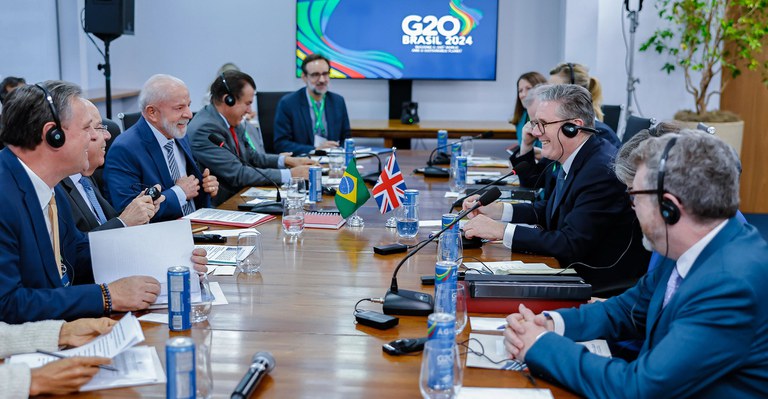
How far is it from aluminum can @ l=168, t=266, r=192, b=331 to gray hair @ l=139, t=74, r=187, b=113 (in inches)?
71.4

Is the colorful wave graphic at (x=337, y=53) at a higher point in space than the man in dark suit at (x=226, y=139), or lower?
higher

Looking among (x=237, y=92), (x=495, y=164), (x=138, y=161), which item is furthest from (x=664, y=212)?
(x=495, y=164)

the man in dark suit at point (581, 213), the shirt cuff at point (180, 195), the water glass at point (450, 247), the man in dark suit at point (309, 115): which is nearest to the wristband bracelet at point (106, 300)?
the water glass at point (450, 247)

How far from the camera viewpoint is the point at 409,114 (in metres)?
7.41

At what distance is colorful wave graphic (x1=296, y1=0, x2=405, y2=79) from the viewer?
25.1 ft

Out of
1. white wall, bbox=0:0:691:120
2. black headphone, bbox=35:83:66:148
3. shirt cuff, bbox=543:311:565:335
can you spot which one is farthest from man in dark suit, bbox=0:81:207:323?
white wall, bbox=0:0:691:120

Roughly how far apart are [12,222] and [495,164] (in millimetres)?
3608

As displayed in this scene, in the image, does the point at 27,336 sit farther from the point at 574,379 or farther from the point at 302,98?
the point at 302,98

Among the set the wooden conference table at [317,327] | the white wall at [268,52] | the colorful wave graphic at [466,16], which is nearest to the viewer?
the wooden conference table at [317,327]

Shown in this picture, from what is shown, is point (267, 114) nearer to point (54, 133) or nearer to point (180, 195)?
point (180, 195)

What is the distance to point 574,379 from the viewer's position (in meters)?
1.61

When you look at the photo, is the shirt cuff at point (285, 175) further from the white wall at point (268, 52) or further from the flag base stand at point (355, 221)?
the white wall at point (268, 52)

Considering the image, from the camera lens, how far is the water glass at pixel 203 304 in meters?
2.03

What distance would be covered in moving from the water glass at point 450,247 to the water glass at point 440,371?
105 centimetres
